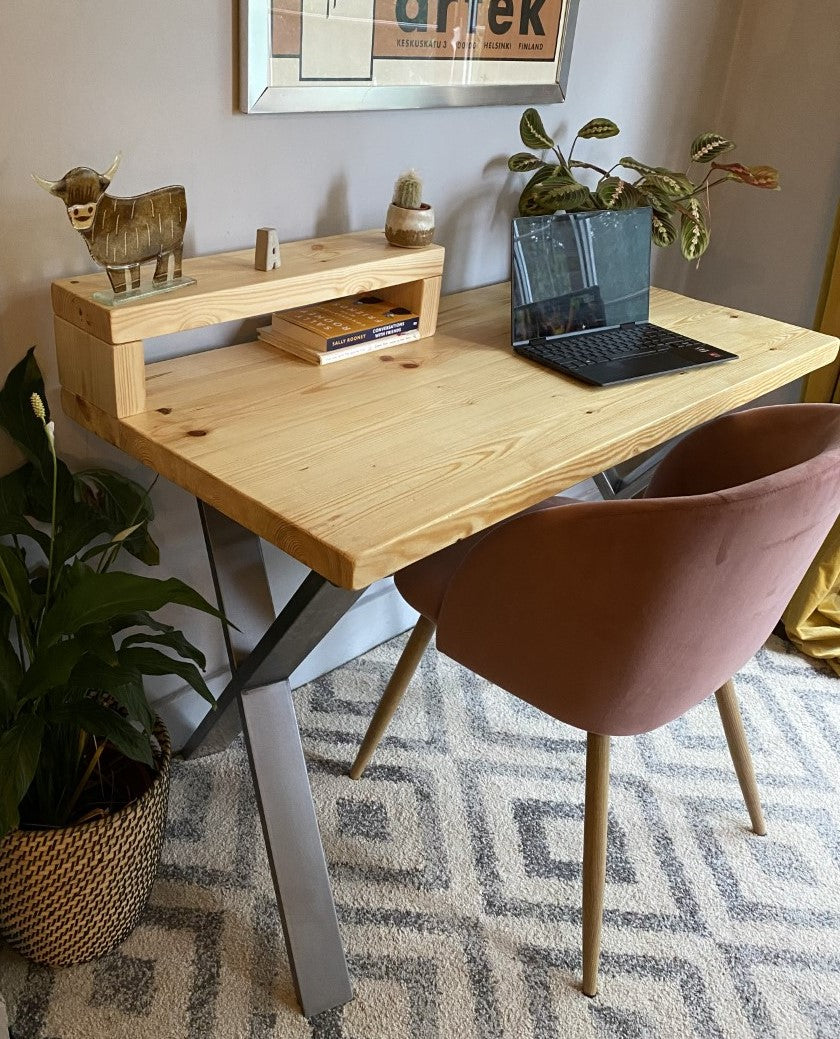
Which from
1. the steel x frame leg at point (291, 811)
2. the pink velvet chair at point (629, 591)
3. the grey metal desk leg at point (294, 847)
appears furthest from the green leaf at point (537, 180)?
the grey metal desk leg at point (294, 847)

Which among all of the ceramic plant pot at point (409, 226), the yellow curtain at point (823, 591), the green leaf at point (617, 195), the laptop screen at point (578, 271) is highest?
the green leaf at point (617, 195)

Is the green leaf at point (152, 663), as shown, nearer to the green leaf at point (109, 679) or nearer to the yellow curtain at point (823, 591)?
the green leaf at point (109, 679)

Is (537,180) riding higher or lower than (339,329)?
higher

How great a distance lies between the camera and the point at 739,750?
1.75m

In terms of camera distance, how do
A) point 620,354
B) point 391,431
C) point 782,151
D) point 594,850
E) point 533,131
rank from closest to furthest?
point 391,431, point 594,850, point 620,354, point 533,131, point 782,151

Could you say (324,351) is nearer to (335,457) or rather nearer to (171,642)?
(335,457)

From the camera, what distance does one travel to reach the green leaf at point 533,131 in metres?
1.86

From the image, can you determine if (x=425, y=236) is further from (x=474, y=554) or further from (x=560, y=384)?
(x=474, y=554)

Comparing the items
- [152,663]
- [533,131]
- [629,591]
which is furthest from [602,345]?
[152,663]

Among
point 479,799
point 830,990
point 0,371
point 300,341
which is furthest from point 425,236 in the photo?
point 830,990

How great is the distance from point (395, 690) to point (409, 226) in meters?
0.81

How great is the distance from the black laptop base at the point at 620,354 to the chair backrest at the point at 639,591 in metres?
0.26

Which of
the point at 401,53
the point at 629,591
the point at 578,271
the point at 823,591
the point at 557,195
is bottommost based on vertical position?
the point at 823,591

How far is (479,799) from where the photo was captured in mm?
1835
